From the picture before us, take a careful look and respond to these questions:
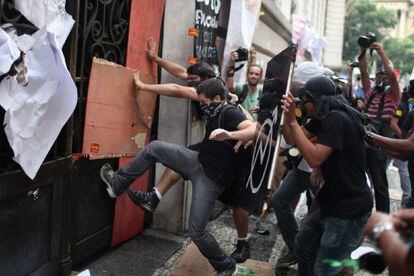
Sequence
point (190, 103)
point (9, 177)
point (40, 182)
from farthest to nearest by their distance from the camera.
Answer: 1. point (190, 103)
2. point (40, 182)
3. point (9, 177)

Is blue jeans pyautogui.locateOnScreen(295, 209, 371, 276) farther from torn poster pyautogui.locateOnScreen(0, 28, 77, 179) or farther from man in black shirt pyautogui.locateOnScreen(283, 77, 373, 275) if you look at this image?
torn poster pyautogui.locateOnScreen(0, 28, 77, 179)

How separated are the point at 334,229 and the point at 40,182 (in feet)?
6.60

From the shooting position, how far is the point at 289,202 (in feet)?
14.3

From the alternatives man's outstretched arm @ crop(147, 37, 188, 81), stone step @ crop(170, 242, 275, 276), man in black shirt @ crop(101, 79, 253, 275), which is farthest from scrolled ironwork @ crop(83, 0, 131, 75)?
stone step @ crop(170, 242, 275, 276)

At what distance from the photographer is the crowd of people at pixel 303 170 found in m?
2.94

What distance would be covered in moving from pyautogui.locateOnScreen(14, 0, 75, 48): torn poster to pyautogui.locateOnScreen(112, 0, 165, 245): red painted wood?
93 cm

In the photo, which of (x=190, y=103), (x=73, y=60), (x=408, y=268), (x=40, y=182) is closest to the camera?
(x=408, y=268)

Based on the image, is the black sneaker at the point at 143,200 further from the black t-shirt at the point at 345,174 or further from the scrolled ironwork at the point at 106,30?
the black t-shirt at the point at 345,174

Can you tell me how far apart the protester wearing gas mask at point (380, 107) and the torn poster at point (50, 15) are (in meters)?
3.48

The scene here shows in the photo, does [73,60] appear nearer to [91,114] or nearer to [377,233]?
[91,114]

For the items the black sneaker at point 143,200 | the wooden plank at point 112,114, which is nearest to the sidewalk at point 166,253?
the black sneaker at point 143,200

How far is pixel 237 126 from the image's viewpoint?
3.72m

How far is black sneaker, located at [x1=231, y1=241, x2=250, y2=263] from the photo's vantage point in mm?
4484

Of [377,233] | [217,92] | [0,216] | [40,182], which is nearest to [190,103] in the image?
[217,92]
